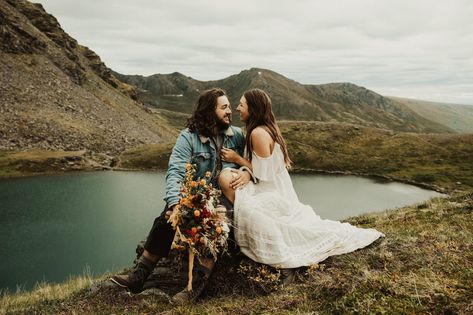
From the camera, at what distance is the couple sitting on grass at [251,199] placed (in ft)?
27.0

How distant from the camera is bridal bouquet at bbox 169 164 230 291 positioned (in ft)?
24.4

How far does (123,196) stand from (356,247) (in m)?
58.9

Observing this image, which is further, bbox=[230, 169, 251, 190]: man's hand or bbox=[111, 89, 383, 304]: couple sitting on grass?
bbox=[230, 169, 251, 190]: man's hand

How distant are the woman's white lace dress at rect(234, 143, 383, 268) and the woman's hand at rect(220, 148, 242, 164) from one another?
1.64 feet

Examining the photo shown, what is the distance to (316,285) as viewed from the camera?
717cm

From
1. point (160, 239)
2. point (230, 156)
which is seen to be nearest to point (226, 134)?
point (230, 156)

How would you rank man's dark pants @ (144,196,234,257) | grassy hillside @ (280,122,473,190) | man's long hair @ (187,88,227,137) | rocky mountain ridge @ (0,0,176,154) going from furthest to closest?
grassy hillside @ (280,122,473,190), rocky mountain ridge @ (0,0,176,154), man's long hair @ (187,88,227,137), man's dark pants @ (144,196,234,257)

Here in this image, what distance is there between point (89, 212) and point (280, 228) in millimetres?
50307

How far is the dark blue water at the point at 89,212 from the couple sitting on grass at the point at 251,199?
26.7 m

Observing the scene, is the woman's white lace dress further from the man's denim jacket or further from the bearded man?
the man's denim jacket

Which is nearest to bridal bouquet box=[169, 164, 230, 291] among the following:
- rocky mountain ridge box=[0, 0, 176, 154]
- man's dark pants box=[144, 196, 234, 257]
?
man's dark pants box=[144, 196, 234, 257]

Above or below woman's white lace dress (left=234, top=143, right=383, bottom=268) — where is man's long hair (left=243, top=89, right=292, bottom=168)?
above

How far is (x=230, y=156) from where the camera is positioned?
30.3 feet

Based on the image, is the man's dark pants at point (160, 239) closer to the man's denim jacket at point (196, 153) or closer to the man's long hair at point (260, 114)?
the man's denim jacket at point (196, 153)
